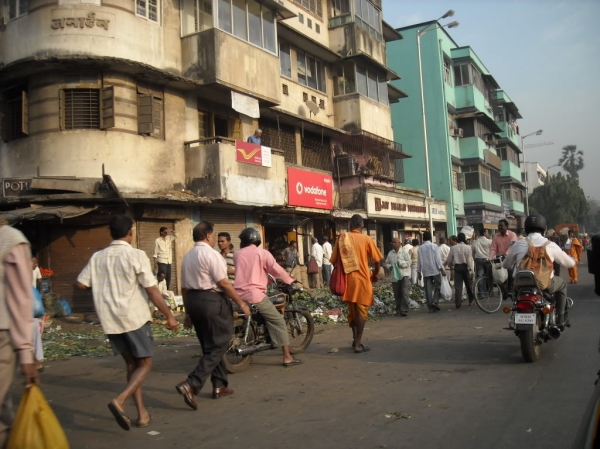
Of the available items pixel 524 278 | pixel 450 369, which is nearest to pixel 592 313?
pixel 524 278

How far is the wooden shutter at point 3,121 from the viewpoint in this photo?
1477cm

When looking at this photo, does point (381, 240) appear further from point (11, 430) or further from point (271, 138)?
point (11, 430)

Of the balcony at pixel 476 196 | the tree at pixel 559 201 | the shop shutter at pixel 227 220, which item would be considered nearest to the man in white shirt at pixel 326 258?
the shop shutter at pixel 227 220

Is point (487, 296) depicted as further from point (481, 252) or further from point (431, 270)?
point (481, 252)

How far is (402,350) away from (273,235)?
1301 cm

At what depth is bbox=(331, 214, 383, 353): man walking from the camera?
8.01 meters

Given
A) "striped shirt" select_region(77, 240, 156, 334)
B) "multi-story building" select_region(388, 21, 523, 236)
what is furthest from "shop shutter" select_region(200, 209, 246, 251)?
"multi-story building" select_region(388, 21, 523, 236)

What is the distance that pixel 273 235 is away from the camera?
67.7 feet

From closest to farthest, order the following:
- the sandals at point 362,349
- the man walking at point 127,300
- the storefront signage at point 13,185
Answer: the man walking at point 127,300 < the sandals at point 362,349 < the storefront signage at point 13,185

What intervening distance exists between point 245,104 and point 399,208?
1193 cm

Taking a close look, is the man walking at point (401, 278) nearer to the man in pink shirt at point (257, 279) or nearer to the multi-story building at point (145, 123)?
the multi-story building at point (145, 123)

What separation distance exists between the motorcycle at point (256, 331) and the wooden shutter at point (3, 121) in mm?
10725

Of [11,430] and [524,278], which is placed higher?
[524,278]

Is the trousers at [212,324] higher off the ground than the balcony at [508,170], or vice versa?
the balcony at [508,170]
